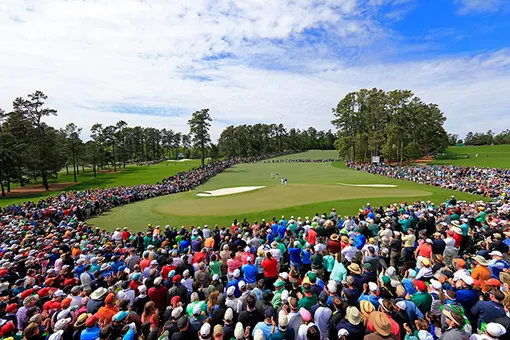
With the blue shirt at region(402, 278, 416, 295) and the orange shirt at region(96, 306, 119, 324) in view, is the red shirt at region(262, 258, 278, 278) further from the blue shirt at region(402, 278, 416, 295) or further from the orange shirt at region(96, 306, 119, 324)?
the orange shirt at region(96, 306, 119, 324)

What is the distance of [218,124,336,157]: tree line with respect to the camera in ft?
356

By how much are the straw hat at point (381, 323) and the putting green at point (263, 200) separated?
1628cm

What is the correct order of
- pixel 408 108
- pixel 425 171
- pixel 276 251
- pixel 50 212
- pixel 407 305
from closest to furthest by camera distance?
pixel 407 305 < pixel 276 251 < pixel 50 212 < pixel 425 171 < pixel 408 108

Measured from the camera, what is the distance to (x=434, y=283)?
214 inches

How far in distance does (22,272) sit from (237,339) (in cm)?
962

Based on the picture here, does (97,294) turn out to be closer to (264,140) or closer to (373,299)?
(373,299)

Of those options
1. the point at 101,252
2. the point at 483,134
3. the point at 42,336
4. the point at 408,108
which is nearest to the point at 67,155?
the point at 101,252

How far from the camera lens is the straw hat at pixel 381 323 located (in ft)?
12.9

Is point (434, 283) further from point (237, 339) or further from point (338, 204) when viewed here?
point (338, 204)

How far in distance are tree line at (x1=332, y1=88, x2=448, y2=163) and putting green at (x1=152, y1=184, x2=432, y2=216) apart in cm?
3244

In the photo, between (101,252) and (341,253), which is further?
(101,252)

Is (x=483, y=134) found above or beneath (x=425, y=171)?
above

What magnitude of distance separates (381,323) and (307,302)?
1.52m

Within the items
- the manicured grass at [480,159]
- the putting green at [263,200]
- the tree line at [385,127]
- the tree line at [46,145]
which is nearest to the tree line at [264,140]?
the tree line at [46,145]
